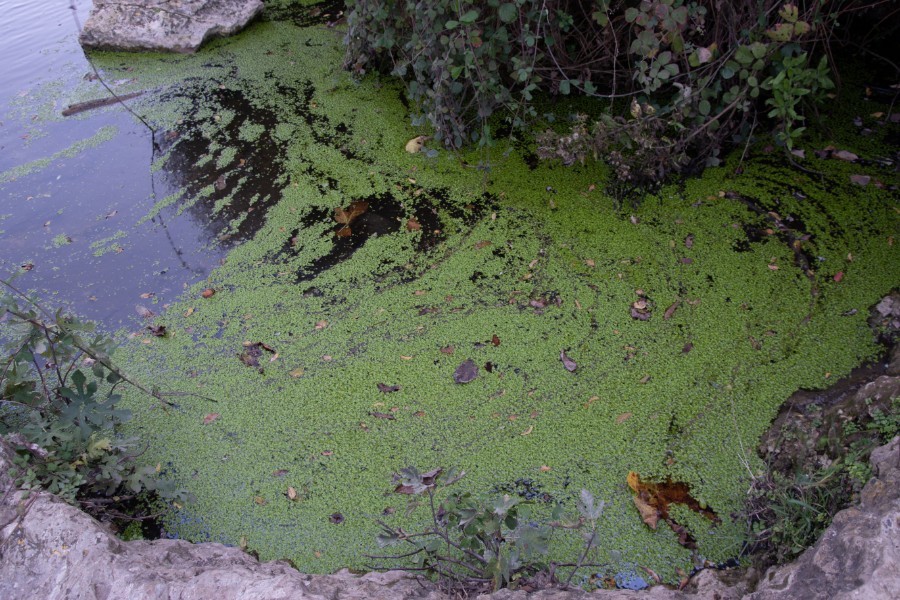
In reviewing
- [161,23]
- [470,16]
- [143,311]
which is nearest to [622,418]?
[470,16]

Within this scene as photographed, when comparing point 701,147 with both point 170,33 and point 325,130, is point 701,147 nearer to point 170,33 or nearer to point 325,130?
point 325,130

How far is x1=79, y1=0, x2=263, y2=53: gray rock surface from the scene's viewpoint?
4414 millimetres

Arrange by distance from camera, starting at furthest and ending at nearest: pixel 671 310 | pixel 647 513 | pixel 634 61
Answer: pixel 634 61 < pixel 671 310 < pixel 647 513

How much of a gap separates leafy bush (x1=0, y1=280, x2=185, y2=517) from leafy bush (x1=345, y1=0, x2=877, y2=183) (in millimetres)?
1754

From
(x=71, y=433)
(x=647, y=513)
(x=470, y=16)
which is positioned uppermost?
(x=470, y=16)

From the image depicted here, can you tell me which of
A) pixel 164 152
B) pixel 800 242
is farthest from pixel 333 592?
pixel 164 152

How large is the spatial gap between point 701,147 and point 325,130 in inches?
78.2

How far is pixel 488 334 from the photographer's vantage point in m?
2.32

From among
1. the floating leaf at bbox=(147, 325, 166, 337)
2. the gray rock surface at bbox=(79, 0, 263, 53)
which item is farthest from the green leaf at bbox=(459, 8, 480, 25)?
the gray rock surface at bbox=(79, 0, 263, 53)

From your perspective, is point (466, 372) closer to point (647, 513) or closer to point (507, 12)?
point (647, 513)

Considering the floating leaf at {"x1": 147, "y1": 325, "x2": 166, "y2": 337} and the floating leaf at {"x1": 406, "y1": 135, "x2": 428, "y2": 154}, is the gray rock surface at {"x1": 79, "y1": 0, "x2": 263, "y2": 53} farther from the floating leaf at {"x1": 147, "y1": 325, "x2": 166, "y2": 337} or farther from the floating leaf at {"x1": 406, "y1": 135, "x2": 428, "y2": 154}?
the floating leaf at {"x1": 147, "y1": 325, "x2": 166, "y2": 337}

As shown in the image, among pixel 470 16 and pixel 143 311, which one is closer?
pixel 470 16

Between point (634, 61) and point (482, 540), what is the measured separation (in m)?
2.23

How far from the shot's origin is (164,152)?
137 inches
